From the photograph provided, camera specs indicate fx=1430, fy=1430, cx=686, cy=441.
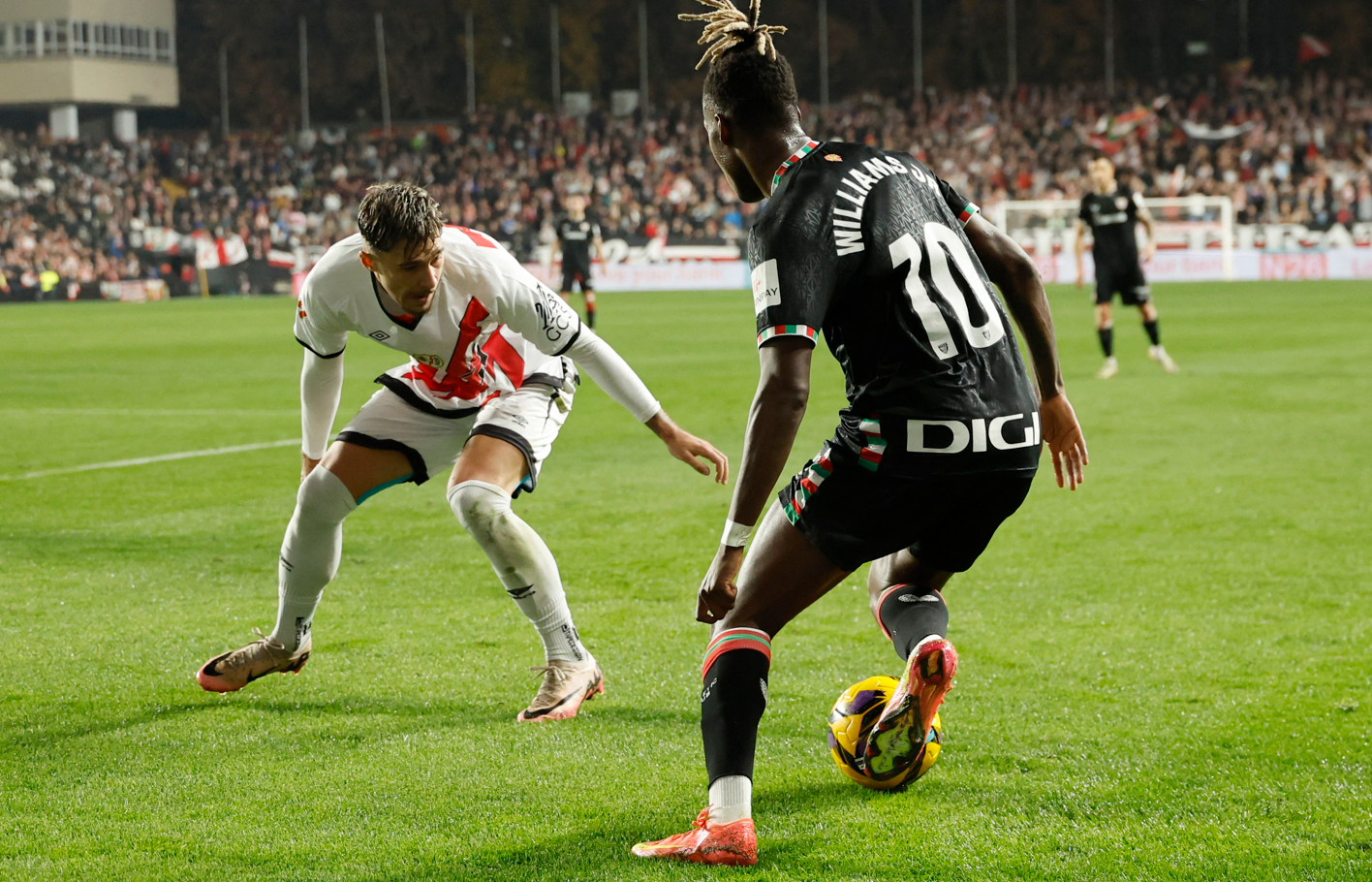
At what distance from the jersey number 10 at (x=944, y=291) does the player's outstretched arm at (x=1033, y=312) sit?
245 mm

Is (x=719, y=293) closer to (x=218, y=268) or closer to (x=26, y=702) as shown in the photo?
(x=218, y=268)

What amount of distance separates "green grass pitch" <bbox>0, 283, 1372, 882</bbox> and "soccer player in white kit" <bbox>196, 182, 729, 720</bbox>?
0.26 metres

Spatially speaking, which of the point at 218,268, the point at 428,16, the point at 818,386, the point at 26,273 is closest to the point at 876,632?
the point at 818,386

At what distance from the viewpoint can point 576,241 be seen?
24.4m

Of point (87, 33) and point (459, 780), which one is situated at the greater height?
point (87, 33)

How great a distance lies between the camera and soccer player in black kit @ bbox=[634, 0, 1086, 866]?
3.12 metres

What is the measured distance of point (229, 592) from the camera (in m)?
6.21

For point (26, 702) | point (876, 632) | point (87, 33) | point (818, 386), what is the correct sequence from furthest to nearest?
point (87, 33) → point (818, 386) → point (876, 632) → point (26, 702)

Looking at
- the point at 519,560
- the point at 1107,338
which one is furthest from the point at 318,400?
the point at 1107,338

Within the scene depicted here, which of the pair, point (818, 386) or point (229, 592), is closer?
point (229, 592)

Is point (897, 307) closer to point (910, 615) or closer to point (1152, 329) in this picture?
point (910, 615)

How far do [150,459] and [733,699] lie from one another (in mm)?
8075

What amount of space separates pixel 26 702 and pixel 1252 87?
43456 millimetres

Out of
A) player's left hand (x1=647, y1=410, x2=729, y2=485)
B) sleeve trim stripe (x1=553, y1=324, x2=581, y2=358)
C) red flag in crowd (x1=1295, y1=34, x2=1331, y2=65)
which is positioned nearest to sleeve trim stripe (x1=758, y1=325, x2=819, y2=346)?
player's left hand (x1=647, y1=410, x2=729, y2=485)
